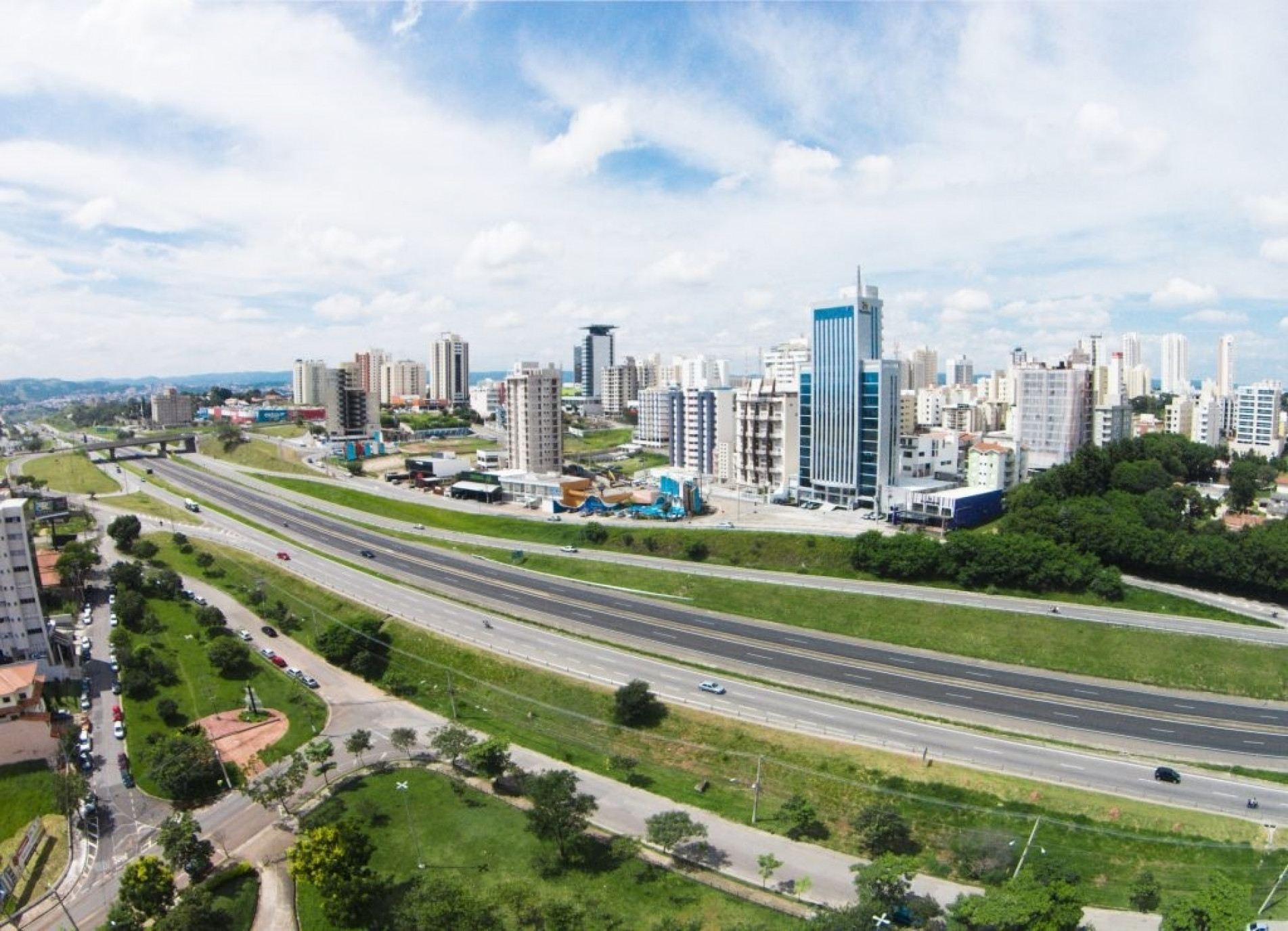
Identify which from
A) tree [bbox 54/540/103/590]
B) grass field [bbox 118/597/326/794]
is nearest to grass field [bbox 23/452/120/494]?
tree [bbox 54/540/103/590]

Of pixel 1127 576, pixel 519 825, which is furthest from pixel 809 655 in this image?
pixel 1127 576

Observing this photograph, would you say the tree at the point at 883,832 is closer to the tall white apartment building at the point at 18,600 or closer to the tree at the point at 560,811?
the tree at the point at 560,811

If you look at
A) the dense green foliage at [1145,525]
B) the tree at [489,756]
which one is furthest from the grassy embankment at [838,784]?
the dense green foliage at [1145,525]

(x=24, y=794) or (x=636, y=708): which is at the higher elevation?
(x=636, y=708)

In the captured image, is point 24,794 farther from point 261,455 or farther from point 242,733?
point 261,455

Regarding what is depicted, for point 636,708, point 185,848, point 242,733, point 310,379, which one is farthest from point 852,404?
point 310,379

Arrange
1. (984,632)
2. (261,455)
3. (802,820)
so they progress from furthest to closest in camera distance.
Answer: (261,455) < (984,632) < (802,820)

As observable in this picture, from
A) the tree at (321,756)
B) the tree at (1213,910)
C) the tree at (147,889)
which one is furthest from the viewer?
the tree at (321,756)
